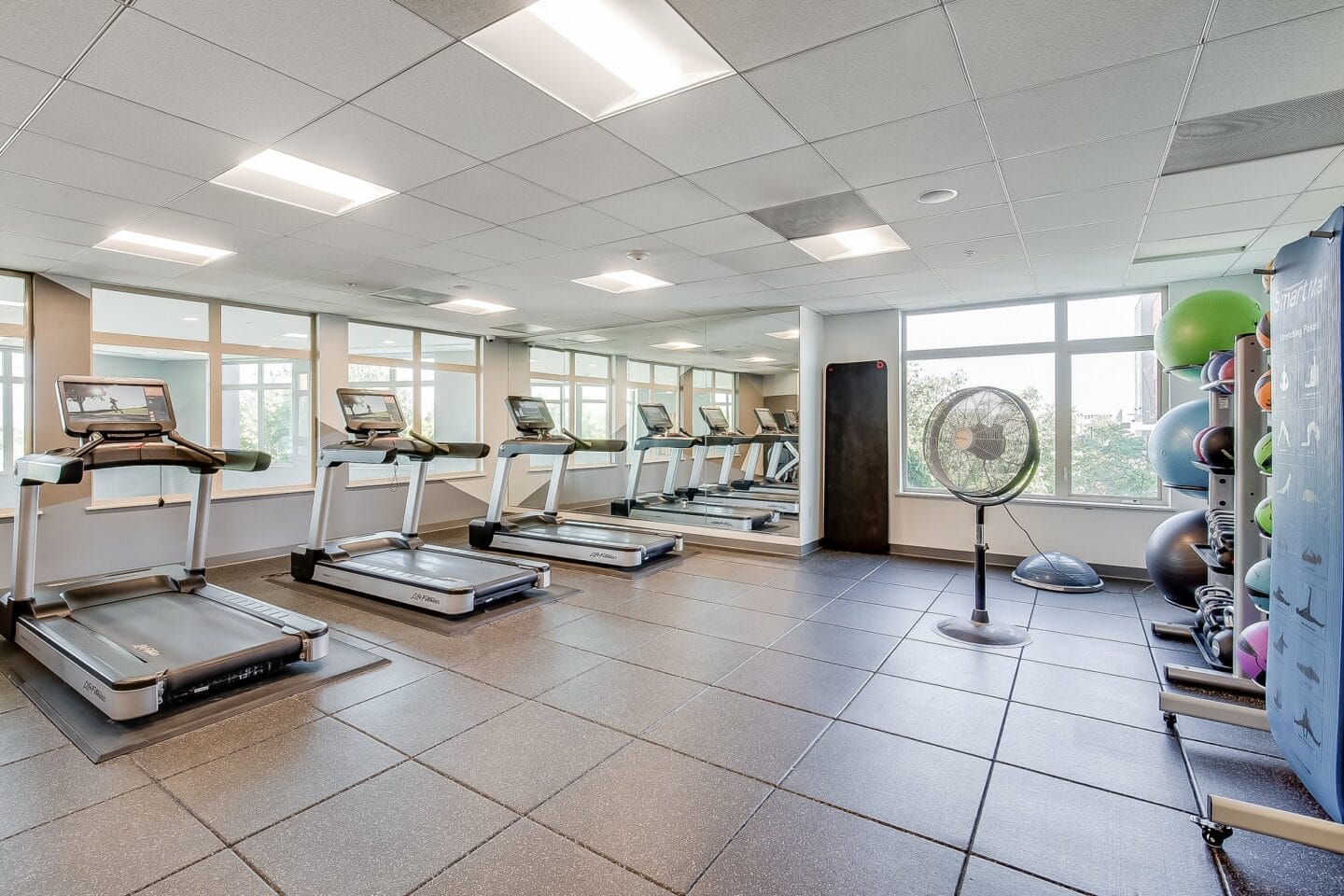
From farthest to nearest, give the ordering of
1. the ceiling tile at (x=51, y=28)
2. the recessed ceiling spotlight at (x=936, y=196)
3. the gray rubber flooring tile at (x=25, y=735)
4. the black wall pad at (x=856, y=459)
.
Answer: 1. the black wall pad at (x=856, y=459)
2. the recessed ceiling spotlight at (x=936, y=196)
3. the gray rubber flooring tile at (x=25, y=735)
4. the ceiling tile at (x=51, y=28)

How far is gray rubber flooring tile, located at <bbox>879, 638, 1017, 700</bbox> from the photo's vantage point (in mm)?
3359

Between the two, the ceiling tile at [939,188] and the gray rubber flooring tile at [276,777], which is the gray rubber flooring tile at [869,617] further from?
the gray rubber flooring tile at [276,777]

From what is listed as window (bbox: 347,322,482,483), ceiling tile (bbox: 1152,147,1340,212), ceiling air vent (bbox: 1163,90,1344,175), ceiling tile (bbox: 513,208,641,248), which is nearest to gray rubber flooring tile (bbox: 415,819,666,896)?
ceiling tile (bbox: 513,208,641,248)

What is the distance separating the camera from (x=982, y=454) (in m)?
3.94

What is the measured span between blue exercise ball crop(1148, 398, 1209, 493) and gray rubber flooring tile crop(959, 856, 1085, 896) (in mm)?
3053

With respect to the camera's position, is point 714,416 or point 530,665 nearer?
point 530,665

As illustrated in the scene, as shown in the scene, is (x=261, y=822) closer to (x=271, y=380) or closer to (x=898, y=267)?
(x=898, y=267)

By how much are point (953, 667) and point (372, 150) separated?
4.10 m

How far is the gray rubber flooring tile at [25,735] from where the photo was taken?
8.66 feet

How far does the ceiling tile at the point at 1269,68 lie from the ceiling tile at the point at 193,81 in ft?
11.1

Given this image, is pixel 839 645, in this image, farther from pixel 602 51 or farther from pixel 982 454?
pixel 602 51

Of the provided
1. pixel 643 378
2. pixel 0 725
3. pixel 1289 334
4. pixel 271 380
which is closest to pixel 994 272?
pixel 1289 334

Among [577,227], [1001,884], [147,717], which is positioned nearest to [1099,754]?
[1001,884]

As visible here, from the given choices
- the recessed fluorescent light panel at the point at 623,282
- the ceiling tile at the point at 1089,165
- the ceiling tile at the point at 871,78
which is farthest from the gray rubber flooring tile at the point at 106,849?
the recessed fluorescent light panel at the point at 623,282
